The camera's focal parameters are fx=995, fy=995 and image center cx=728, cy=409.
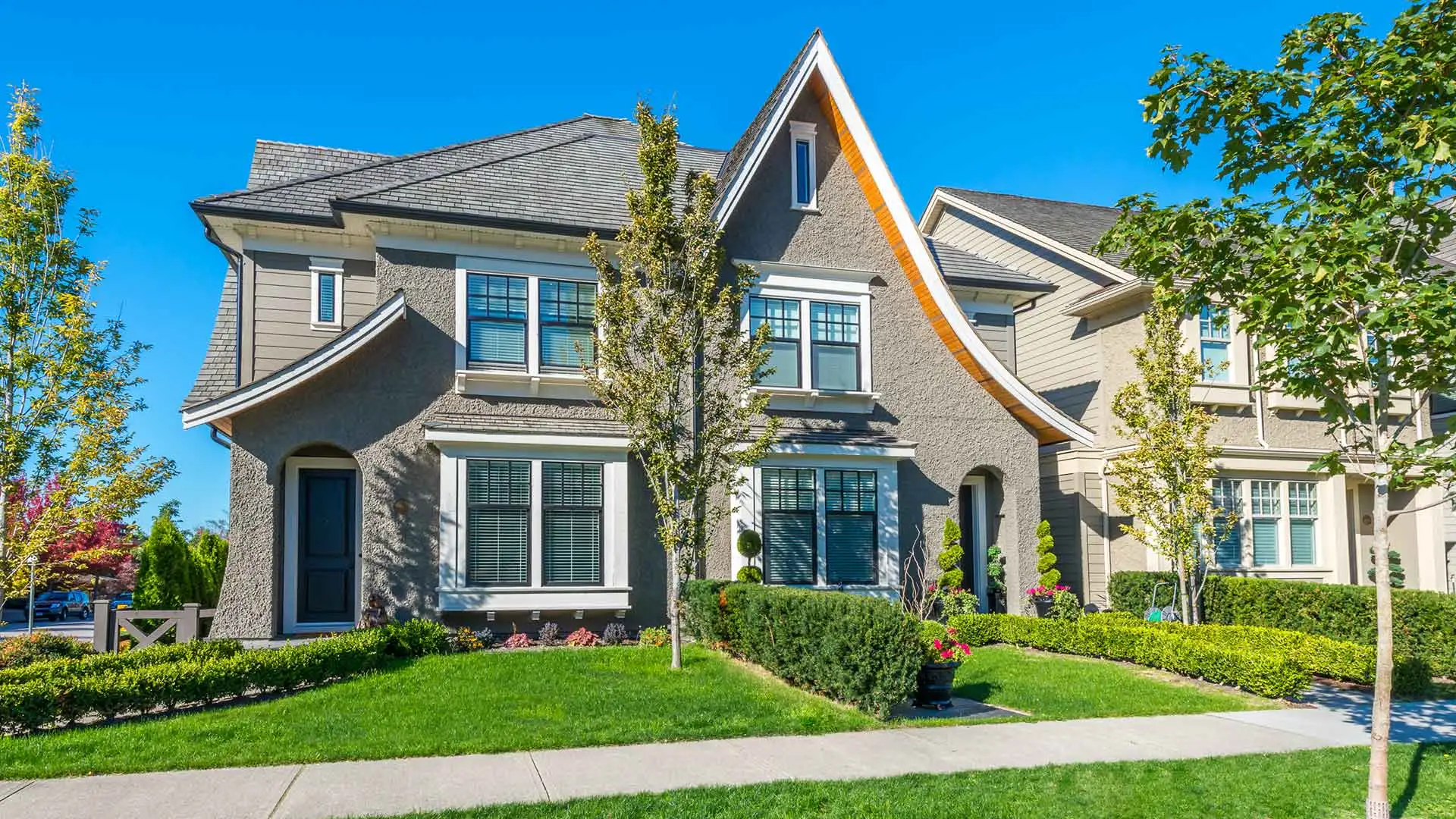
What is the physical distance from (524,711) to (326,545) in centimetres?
678

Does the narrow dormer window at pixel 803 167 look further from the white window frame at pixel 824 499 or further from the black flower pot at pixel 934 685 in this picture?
the black flower pot at pixel 934 685

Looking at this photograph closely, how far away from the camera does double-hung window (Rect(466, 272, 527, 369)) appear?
14.2m

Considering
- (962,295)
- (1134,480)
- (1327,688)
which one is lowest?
(1327,688)

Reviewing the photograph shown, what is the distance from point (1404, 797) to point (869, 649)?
162 inches

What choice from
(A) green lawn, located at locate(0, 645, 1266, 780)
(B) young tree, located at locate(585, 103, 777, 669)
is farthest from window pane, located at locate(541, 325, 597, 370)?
(A) green lawn, located at locate(0, 645, 1266, 780)

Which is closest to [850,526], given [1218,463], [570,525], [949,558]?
[949,558]

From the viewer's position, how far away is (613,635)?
45.5ft

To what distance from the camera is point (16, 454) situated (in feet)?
36.9

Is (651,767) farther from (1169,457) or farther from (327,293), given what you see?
(327,293)

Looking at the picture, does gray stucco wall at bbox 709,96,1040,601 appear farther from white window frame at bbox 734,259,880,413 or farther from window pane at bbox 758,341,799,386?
window pane at bbox 758,341,799,386

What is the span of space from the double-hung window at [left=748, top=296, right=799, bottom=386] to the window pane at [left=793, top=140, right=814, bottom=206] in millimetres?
1712

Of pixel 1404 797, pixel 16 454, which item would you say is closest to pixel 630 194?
pixel 16 454

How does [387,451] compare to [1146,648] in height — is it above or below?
above

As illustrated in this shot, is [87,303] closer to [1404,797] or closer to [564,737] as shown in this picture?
[564,737]
